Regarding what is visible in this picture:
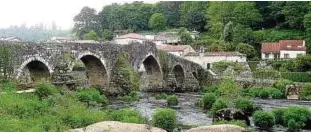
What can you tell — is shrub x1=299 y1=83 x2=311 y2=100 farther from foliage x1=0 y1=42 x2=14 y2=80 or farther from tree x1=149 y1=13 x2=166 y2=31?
tree x1=149 y1=13 x2=166 y2=31

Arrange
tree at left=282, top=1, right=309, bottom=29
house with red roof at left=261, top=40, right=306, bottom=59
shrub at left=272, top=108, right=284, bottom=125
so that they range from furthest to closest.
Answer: tree at left=282, top=1, right=309, bottom=29 → house with red roof at left=261, top=40, right=306, bottom=59 → shrub at left=272, top=108, right=284, bottom=125

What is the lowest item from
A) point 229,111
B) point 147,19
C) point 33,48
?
point 229,111

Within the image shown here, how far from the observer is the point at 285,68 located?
6819 cm

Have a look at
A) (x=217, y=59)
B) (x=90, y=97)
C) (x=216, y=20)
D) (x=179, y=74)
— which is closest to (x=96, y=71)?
(x=179, y=74)

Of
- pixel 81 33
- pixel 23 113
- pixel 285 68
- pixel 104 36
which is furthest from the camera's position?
pixel 81 33

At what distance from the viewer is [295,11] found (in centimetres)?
8831

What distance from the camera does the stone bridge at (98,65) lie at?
4341cm

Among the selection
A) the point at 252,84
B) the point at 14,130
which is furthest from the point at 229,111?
the point at 252,84

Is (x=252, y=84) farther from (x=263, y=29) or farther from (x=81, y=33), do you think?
(x=81, y=33)

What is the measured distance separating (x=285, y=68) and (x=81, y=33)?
72.7 metres

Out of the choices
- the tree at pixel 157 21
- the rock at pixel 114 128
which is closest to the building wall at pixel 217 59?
the tree at pixel 157 21

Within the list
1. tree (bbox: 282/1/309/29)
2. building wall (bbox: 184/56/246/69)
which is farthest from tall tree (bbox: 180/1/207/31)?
building wall (bbox: 184/56/246/69)

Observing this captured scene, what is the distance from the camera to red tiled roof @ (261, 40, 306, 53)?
77.1 metres

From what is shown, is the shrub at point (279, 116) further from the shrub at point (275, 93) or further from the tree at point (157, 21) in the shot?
the tree at point (157, 21)
